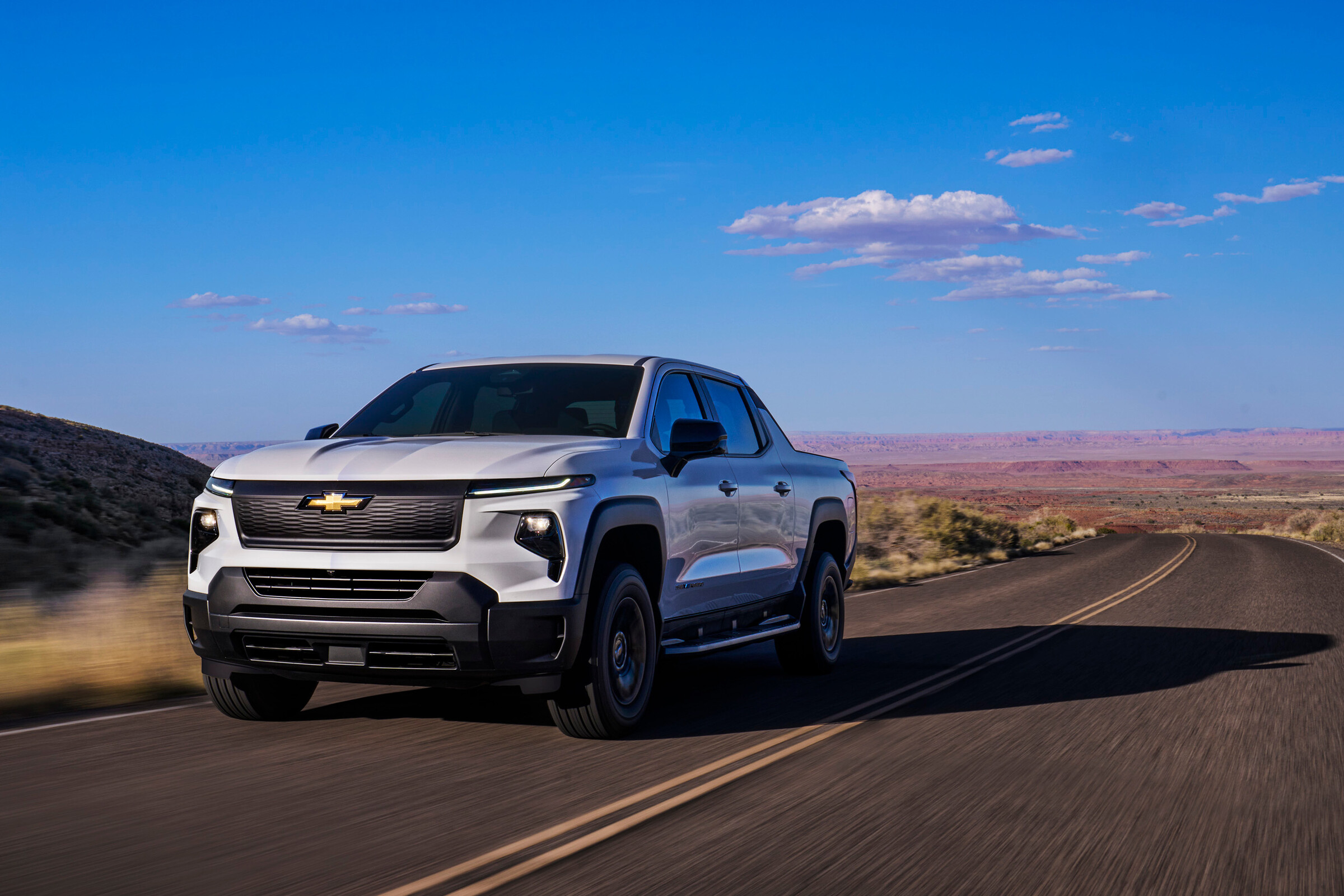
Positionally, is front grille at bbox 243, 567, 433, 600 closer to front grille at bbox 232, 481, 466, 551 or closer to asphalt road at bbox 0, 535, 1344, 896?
front grille at bbox 232, 481, 466, 551

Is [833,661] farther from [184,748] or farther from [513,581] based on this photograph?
[184,748]

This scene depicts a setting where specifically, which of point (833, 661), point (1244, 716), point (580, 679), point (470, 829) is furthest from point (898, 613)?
point (470, 829)

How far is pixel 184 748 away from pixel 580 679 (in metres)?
2.13

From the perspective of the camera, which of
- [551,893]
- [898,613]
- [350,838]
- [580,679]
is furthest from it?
[898,613]

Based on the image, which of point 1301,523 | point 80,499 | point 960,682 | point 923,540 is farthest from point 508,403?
point 1301,523

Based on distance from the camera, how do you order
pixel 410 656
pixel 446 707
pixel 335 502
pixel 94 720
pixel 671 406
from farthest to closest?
pixel 671 406 → pixel 446 707 → pixel 94 720 → pixel 335 502 → pixel 410 656

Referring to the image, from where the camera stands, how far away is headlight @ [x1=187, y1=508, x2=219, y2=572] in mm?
6367

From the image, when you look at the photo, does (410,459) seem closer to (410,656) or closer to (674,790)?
(410,656)

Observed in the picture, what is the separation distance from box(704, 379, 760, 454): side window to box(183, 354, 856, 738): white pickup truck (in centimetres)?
73

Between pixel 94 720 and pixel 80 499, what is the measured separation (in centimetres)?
2298

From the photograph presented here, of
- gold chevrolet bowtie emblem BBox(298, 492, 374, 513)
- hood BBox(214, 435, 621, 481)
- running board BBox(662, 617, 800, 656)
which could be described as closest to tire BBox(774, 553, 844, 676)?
running board BBox(662, 617, 800, 656)

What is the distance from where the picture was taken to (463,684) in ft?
19.6

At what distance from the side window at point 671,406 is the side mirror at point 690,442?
0.33 ft

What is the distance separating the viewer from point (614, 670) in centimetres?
657
